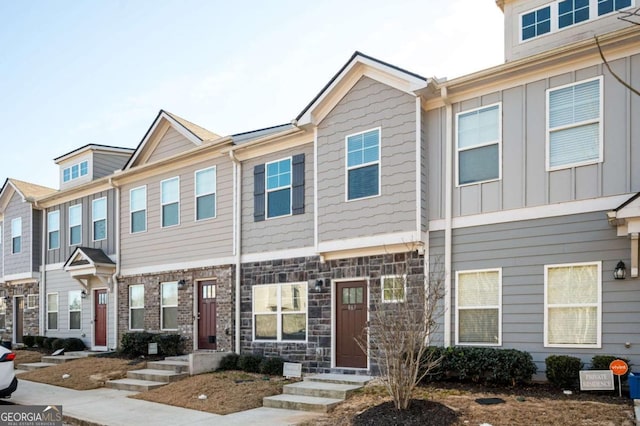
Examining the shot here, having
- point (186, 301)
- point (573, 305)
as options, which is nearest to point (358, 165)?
point (573, 305)

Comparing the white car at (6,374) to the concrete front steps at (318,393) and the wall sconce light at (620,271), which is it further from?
the wall sconce light at (620,271)

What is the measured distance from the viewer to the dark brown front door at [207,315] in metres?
15.1

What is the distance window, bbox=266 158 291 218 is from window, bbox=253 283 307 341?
1.83 meters

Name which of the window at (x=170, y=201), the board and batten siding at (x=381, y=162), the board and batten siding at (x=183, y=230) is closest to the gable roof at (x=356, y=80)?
the board and batten siding at (x=381, y=162)

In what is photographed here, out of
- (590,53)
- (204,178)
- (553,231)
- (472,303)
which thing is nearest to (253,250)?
(204,178)

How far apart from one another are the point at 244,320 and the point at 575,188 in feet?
27.5

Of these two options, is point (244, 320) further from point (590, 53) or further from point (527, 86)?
point (590, 53)

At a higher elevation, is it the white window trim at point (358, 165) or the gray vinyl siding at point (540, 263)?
the white window trim at point (358, 165)

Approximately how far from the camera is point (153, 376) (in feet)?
42.8

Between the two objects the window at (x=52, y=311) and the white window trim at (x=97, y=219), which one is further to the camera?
the window at (x=52, y=311)

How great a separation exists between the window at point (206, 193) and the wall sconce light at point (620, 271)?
988cm

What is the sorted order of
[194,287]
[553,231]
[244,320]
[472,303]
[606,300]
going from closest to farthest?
1. [606,300]
2. [553,231]
3. [472,303]
4. [244,320]
5. [194,287]

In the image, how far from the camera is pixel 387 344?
8172 millimetres

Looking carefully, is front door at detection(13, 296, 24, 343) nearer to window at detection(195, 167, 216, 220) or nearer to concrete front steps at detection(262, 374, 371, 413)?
window at detection(195, 167, 216, 220)
